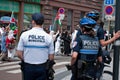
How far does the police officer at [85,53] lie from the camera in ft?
19.5

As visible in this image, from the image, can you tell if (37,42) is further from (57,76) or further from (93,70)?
(57,76)

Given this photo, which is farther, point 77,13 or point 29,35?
point 77,13

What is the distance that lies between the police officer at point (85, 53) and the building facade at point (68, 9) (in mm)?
22929

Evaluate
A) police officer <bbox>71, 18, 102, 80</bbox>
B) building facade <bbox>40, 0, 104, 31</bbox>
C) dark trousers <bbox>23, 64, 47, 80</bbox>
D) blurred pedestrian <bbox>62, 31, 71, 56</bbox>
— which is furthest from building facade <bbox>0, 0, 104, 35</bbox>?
dark trousers <bbox>23, 64, 47, 80</bbox>

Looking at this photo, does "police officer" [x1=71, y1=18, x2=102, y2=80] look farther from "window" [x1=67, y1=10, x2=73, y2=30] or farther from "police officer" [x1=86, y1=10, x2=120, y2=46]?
"window" [x1=67, y1=10, x2=73, y2=30]

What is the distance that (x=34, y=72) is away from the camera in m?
5.75

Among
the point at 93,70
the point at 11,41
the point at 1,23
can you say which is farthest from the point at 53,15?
the point at 93,70

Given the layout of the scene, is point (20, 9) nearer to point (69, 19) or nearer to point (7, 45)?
point (69, 19)

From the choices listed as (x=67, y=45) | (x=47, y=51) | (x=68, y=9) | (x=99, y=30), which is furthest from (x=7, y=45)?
(x=68, y=9)

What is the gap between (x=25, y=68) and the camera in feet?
19.0

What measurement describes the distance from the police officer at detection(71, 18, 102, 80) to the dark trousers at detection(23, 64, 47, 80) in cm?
52

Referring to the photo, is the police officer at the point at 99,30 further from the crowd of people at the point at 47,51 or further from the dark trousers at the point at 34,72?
the dark trousers at the point at 34,72

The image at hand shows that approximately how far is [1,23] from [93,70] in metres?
18.9

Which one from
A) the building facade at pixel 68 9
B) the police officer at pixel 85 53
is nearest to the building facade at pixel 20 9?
the building facade at pixel 68 9
